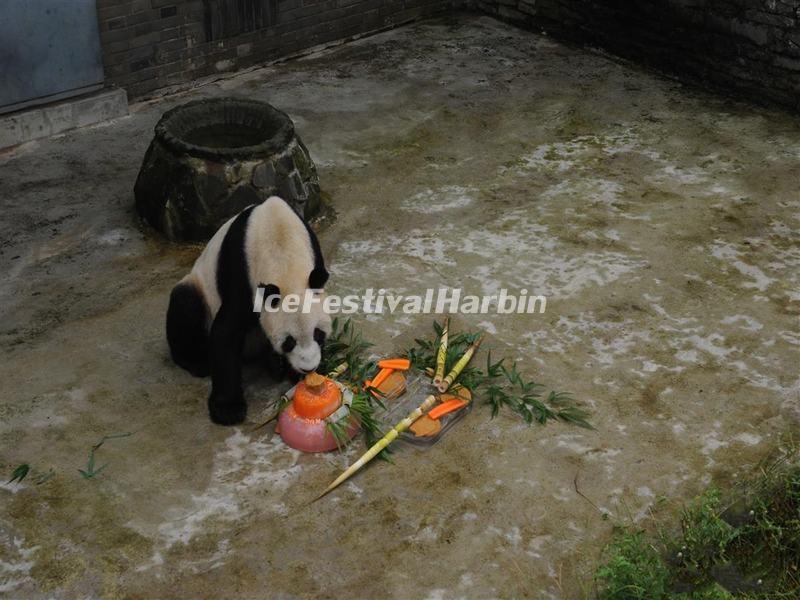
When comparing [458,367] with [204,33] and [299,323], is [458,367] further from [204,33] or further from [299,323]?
[204,33]

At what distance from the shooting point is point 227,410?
5.15 m

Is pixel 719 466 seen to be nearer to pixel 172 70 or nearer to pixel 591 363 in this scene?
pixel 591 363

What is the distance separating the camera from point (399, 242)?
271 inches

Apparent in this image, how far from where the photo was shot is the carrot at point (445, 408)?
511cm

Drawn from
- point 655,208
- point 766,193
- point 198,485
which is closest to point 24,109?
point 198,485

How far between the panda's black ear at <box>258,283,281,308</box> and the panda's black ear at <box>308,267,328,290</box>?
16 centimetres

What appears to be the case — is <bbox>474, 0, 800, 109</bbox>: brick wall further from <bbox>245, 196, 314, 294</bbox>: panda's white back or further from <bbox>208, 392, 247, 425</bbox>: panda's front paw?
<bbox>208, 392, 247, 425</bbox>: panda's front paw

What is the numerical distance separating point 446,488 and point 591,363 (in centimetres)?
135

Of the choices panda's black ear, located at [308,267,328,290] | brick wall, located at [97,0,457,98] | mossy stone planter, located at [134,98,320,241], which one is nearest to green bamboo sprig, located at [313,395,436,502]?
panda's black ear, located at [308,267,328,290]

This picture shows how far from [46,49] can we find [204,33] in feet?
5.11

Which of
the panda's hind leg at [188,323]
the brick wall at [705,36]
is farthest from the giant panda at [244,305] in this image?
the brick wall at [705,36]

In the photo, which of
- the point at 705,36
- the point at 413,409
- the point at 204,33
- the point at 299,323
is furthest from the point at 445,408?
the point at 705,36

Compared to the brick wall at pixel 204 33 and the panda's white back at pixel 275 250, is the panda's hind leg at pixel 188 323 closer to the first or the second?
the panda's white back at pixel 275 250

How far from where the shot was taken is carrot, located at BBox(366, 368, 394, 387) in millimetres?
5358
